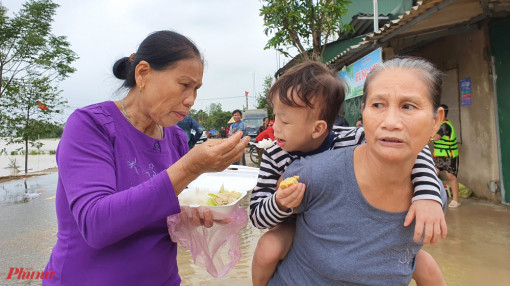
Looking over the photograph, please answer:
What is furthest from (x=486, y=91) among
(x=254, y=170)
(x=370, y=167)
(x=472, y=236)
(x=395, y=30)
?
(x=370, y=167)

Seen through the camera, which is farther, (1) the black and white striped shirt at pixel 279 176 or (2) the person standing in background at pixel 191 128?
(2) the person standing in background at pixel 191 128

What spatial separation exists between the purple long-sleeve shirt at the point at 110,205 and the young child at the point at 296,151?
0.35m

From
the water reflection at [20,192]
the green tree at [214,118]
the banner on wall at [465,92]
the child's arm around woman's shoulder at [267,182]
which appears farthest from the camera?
the green tree at [214,118]

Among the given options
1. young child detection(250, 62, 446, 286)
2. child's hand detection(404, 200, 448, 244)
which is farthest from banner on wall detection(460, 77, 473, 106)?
child's hand detection(404, 200, 448, 244)

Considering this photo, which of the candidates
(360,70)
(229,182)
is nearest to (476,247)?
(229,182)

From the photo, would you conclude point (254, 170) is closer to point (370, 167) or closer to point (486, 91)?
point (370, 167)

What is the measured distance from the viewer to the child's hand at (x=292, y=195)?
39.9 inches

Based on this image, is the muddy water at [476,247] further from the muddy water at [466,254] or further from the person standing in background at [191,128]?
the person standing in background at [191,128]

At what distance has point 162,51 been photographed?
1.36 m

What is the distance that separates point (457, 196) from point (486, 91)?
1727 mm

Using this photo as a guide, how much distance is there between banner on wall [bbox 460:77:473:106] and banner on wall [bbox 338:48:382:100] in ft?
5.01

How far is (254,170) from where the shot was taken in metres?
1.97

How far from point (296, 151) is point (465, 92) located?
5449mm

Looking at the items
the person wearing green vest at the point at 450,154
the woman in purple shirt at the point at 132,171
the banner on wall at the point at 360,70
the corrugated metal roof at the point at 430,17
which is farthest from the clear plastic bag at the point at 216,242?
the person wearing green vest at the point at 450,154
